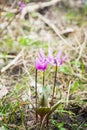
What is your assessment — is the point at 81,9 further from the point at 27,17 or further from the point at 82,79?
the point at 82,79

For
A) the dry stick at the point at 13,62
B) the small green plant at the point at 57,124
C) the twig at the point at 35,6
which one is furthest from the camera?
the twig at the point at 35,6

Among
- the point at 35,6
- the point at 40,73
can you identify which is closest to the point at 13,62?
the point at 40,73

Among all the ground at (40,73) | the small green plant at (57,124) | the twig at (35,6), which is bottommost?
the small green plant at (57,124)

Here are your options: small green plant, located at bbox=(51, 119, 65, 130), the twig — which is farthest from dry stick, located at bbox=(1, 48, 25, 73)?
the twig

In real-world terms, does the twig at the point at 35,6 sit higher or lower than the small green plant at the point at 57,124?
higher

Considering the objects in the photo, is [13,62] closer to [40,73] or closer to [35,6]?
[40,73]

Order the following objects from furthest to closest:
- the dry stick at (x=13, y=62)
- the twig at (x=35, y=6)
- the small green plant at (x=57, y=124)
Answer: the twig at (x=35, y=6), the dry stick at (x=13, y=62), the small green plant at (x=57, y=124)

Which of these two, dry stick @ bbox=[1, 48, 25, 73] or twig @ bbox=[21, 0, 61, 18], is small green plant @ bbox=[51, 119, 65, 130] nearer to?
dry stick @ bbox=[1, 48, 25, 73]

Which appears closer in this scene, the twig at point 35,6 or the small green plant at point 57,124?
the small green plant at point 57,124

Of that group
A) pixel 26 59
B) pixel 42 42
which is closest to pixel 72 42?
pixel 42 42

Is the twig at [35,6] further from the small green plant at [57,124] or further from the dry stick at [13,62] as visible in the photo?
the small green plant at [57,124]

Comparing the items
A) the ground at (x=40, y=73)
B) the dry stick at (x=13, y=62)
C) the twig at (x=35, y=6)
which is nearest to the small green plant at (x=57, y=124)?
the ground at (x=40, y=73)
